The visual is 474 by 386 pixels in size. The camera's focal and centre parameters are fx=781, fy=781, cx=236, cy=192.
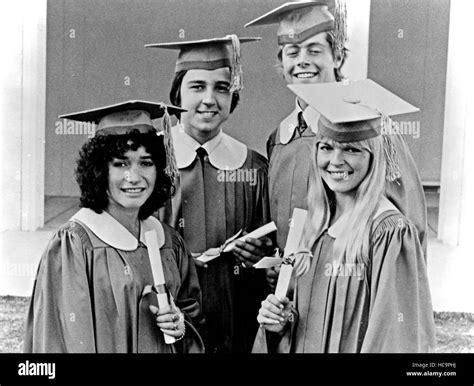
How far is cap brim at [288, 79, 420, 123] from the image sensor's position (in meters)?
2.97

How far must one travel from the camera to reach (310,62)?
118 inches

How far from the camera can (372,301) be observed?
3.02 meters

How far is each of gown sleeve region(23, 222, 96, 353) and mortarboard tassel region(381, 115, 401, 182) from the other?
3.90ft

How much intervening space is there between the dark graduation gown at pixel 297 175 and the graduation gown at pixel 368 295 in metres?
0.07

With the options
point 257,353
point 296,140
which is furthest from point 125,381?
point 296,140

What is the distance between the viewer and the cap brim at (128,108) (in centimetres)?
298

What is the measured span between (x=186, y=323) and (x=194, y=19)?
46.4 inches

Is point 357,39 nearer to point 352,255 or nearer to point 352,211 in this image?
point 352,211

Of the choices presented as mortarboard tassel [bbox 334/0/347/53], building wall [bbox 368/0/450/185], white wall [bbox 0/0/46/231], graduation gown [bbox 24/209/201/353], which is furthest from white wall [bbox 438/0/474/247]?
white wall [bbox 0/0/46/231]

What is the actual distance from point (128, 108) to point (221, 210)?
53cm

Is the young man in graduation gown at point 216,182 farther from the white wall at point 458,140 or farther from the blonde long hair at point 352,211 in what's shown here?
the white wall at point 458,140

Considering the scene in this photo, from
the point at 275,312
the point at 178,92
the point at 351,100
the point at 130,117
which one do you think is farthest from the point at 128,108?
the point at 275,312

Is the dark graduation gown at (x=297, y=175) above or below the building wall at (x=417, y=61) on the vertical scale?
below

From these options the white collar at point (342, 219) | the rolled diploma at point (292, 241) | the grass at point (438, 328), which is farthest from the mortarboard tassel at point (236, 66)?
the grass at point (438, 328)
